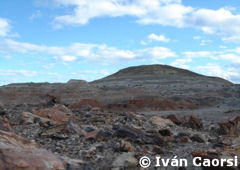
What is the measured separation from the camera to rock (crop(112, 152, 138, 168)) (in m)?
5.52

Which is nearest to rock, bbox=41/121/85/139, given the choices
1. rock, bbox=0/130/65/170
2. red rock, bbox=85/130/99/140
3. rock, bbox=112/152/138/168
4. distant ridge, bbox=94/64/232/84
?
red rock, bbox=85/130/99/140

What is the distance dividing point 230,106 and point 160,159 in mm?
19859

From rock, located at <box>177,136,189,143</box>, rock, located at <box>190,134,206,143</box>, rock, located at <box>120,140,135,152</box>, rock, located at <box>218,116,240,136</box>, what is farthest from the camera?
rock, located at <box>218,116,240,136</box>

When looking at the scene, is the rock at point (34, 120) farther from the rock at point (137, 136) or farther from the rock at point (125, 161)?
the rock at point (125, 161)

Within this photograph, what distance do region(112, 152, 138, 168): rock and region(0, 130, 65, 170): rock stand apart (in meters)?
0.98

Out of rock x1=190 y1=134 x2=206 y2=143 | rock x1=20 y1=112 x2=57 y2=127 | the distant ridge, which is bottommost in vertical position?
rock x1=190 y1=134 x2=206 y2=143

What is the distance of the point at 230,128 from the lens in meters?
11.1

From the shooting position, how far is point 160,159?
19.6 ft

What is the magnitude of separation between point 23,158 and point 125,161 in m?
1.64

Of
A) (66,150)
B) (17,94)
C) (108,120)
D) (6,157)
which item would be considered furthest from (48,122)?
(17,94)

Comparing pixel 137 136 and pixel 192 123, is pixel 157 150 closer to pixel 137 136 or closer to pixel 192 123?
pixel 137 136

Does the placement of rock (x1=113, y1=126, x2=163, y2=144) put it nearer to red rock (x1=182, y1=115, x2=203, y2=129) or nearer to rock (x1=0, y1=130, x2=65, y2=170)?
rock (x1=0, y1=130, x2=65, y2=170)

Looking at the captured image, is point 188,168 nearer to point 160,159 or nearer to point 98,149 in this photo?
point 160,159

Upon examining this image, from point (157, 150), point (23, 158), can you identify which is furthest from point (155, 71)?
point (23, 158)
